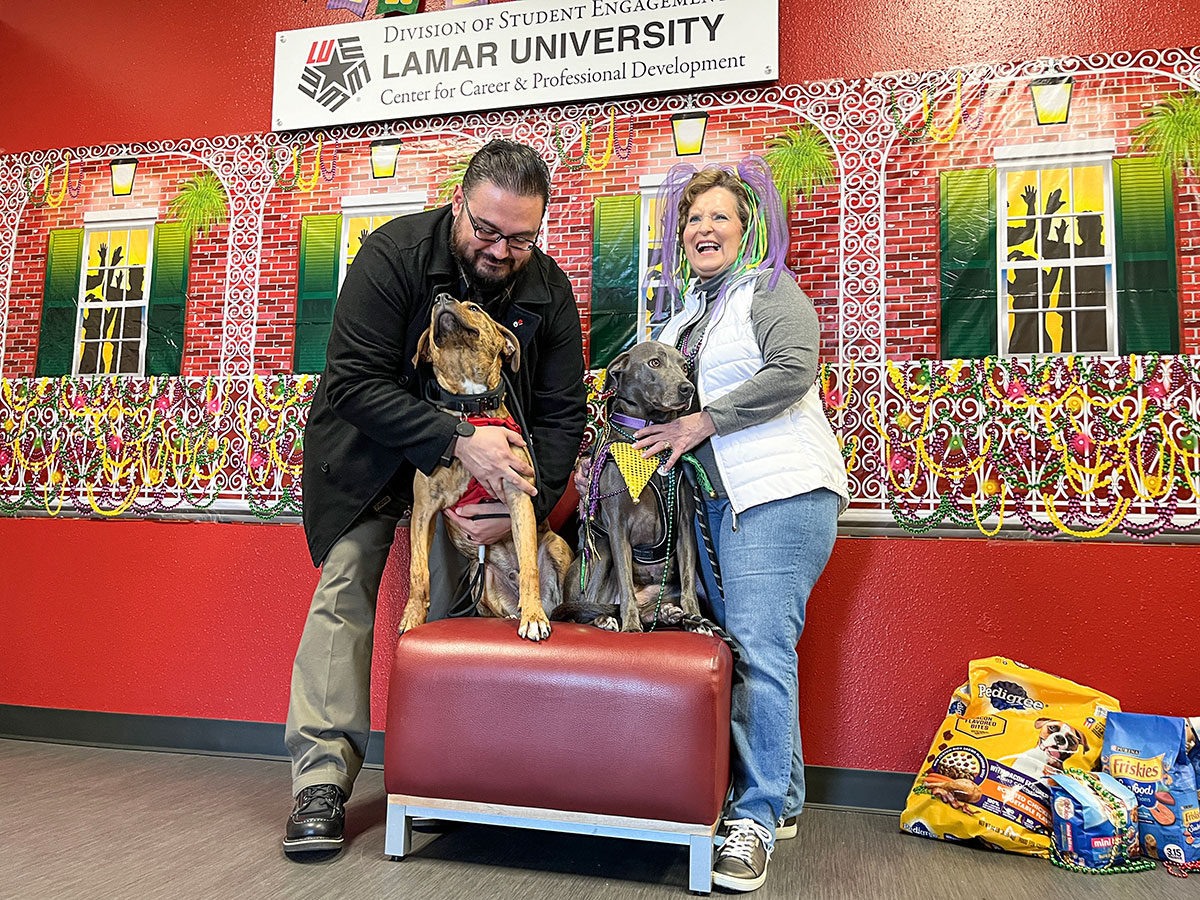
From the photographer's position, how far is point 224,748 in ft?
10.5

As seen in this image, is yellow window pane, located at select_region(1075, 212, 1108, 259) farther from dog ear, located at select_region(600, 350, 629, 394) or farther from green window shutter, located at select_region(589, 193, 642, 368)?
dog ear, located at select_region(600, 350, 629, 394)

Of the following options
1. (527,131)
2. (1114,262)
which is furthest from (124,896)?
(1114,262)

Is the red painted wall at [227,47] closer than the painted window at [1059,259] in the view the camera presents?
No

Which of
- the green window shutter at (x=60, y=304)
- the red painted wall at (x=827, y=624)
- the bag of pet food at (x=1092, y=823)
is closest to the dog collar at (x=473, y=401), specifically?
the red painted wall at (x=827, y=624)

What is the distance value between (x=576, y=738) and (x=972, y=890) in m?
0.99

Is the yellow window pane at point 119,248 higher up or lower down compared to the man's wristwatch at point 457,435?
higher up

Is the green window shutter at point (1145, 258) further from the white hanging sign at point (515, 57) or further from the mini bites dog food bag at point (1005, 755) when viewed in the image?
the white hanging sign at point (515, 57)

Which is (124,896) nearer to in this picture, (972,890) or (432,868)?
(432,868)

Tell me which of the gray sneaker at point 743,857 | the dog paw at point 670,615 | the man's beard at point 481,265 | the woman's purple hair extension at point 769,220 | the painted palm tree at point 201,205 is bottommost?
the gray sneaker at point 743,857

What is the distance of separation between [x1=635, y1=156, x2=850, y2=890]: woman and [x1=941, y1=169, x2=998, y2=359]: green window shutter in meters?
0.74

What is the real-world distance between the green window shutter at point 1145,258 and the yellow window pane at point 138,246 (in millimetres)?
3532

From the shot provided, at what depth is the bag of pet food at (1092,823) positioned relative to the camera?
7.18 ft

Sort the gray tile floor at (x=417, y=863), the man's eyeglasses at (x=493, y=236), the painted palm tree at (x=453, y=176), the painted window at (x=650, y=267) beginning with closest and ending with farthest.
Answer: the gray tile floor at (x=417, y=863)
the man's eyeglasses at (x=493, y=236)
the painted window at (x=650, y=267)
the painted palm tree at (x=453, y=176)

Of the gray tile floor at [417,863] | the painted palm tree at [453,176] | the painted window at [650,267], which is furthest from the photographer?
the painted palm tree at [453,176]
